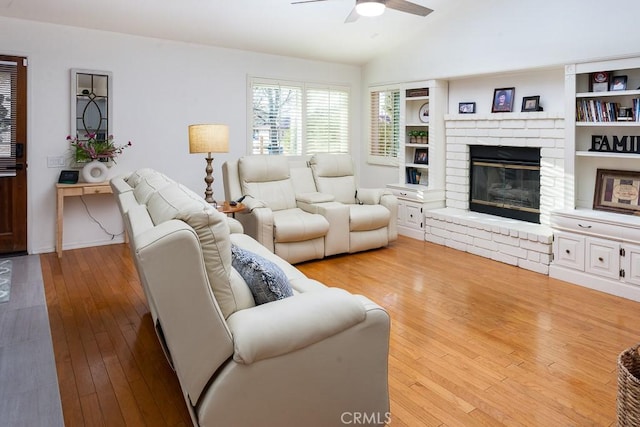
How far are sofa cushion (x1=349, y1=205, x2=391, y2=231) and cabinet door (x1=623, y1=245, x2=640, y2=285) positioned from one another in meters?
2.31

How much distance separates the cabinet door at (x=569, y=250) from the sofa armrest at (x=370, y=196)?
1.93 m

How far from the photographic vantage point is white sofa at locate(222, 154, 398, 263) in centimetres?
450

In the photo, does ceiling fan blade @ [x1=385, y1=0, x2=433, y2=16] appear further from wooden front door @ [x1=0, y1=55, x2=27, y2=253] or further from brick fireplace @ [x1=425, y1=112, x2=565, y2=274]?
wooden front door @ [x1=0, y1=55, x2=27, y2=253]

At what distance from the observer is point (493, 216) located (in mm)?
5277

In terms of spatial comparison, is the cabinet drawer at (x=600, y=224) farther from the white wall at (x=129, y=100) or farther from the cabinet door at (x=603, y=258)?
the white wall at (x=129, y=100)

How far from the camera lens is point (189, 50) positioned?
5500mm

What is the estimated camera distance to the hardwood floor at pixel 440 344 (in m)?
2.12

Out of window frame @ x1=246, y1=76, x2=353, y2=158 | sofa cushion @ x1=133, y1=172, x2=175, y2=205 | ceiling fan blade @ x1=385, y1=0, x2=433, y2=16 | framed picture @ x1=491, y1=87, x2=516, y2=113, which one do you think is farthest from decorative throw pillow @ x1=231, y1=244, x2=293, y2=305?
window frame @ x1=246, y1=76, x2=353, y2=158

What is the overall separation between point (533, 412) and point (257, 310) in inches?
55.8

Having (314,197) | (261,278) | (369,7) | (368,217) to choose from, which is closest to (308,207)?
(314,197)

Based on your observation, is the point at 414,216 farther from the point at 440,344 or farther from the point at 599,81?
the point at 440,344

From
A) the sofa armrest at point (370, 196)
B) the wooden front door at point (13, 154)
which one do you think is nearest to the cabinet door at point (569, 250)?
the sofa armrest at point (370, 196)

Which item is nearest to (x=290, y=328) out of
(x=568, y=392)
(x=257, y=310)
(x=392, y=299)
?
(x=257, y=310)

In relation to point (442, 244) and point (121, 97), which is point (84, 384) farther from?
point (442, 244)
